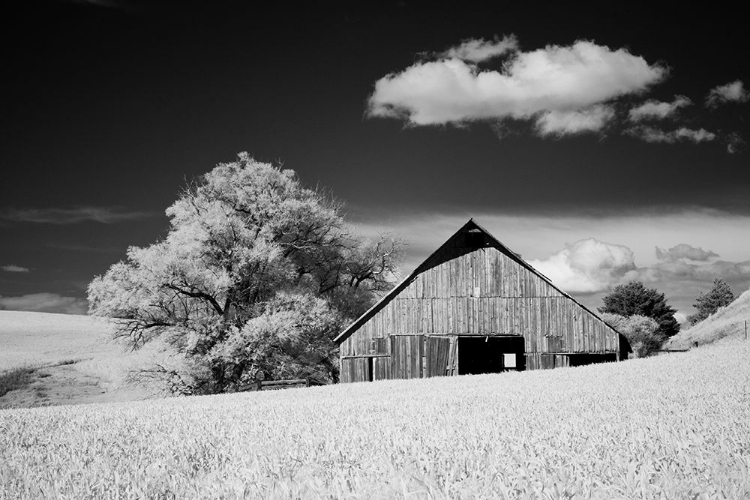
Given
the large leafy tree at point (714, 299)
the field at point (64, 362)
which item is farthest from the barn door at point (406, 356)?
the large leafy tree at point (714, 299)

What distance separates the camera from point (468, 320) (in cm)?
3312

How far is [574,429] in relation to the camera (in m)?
6.59

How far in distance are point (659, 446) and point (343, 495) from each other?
3134mm

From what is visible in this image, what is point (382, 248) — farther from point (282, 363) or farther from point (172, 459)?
point (172, 459)

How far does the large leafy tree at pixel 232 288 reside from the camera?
31.1 m

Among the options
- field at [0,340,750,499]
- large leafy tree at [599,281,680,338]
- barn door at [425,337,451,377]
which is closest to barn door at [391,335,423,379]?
barn door at [425,337,451,377]

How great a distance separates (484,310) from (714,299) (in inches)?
3366

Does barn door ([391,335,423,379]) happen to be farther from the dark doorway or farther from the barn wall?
the dark doorway

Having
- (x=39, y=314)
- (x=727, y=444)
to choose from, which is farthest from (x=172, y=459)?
(x=39, y=314)

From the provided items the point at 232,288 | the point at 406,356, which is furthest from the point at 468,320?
the point at 232,288

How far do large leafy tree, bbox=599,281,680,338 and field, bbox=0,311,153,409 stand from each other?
57805 millimetres

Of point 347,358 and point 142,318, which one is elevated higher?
point 142,318

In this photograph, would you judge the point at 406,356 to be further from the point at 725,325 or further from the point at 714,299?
the point at 714,299

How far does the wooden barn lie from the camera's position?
32562 mm
